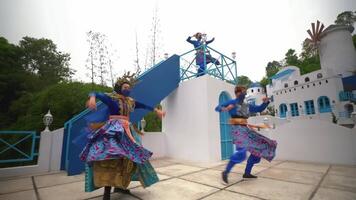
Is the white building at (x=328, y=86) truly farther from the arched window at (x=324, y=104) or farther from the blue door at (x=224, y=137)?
the blue door at (x=224, y=137)

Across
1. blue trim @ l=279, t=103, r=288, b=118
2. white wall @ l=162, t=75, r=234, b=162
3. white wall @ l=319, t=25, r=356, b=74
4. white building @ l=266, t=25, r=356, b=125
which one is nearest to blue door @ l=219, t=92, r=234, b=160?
white wall @ l=162, t=75, r=234, b=162

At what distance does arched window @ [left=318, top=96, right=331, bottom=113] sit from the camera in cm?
1466

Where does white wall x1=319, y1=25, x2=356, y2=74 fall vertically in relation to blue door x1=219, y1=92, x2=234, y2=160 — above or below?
above

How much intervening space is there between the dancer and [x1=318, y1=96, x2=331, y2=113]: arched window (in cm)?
1782

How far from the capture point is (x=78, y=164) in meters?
4.13

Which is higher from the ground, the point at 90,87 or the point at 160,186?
the point at 90,87

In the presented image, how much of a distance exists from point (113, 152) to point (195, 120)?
418 centimetres

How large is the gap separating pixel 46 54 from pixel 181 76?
1815 centimetres

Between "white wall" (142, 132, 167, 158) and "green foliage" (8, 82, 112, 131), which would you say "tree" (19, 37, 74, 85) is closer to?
"green foliage" (8, 82, 112, 131)

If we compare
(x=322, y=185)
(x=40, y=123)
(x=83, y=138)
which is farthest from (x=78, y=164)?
(x=40, y=123)

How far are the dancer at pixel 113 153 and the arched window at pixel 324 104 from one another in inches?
702

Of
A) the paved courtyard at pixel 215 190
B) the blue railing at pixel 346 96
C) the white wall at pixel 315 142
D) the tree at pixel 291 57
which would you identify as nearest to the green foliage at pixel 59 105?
the paved courtyard at pixel 215 190

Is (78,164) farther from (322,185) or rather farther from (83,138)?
(322,185)

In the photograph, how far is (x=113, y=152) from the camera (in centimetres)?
191
